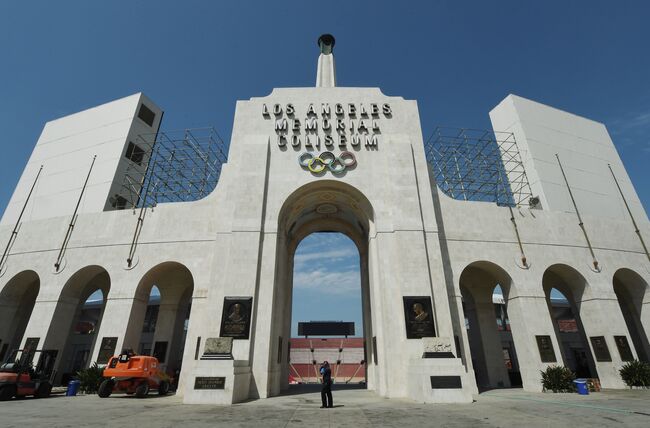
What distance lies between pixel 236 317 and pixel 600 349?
2159 centimetres

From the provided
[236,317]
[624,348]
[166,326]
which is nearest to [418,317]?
[236,317]

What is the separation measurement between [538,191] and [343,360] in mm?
33275

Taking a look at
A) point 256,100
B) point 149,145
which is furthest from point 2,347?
point 256,100

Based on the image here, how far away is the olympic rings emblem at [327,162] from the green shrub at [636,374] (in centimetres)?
1965

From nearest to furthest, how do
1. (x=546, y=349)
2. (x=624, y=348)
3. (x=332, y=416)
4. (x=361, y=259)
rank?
(x=332, y=416) → (x=546, y=349) → (x=624, y=348) → (x=361, y=259)

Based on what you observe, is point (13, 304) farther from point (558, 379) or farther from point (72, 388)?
point (558, 379)

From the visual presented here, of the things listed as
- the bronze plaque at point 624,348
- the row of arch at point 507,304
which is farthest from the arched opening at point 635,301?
the bronze plaque at point 624,348

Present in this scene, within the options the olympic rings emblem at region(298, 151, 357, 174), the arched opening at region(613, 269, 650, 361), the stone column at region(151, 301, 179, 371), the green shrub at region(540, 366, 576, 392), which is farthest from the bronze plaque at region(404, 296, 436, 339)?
the stone column at region(151, 301, 179, 371)

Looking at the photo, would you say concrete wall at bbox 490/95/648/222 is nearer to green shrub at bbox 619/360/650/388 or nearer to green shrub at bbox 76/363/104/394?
green shrub at bbox 619/360/650/388

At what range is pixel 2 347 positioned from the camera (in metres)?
22.2

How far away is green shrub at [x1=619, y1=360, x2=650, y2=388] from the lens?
1770 cm

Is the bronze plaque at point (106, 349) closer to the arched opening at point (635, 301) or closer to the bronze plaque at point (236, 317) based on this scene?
the bronze plaque at point (236, 317)

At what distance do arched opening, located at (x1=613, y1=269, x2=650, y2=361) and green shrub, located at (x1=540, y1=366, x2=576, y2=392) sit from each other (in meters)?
9.82

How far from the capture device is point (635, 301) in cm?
2277
